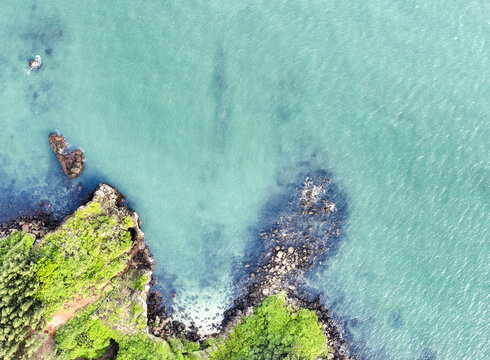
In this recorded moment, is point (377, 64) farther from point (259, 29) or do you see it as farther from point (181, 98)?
point (181, 98)

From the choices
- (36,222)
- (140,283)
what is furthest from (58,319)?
(36,222)

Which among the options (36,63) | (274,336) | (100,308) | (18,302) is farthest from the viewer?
(36,63)

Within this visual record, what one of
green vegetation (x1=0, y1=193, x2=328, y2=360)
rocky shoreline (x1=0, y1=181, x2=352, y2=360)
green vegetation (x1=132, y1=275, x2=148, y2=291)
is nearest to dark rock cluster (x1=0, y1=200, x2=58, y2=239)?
rocky shoreline (x1=0, y1=181, x2=352, y2=360)

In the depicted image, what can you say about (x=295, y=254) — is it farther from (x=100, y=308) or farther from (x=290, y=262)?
(x=100, y=308)

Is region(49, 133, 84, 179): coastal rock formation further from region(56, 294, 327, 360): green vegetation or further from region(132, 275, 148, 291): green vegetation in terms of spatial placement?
region(56, 294, 327, 360): green vegetation

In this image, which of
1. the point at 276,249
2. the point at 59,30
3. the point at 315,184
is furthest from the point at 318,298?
the point at 59,30

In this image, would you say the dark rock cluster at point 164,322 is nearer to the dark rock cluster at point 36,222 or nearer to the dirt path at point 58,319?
the dirt path at point 58,319
